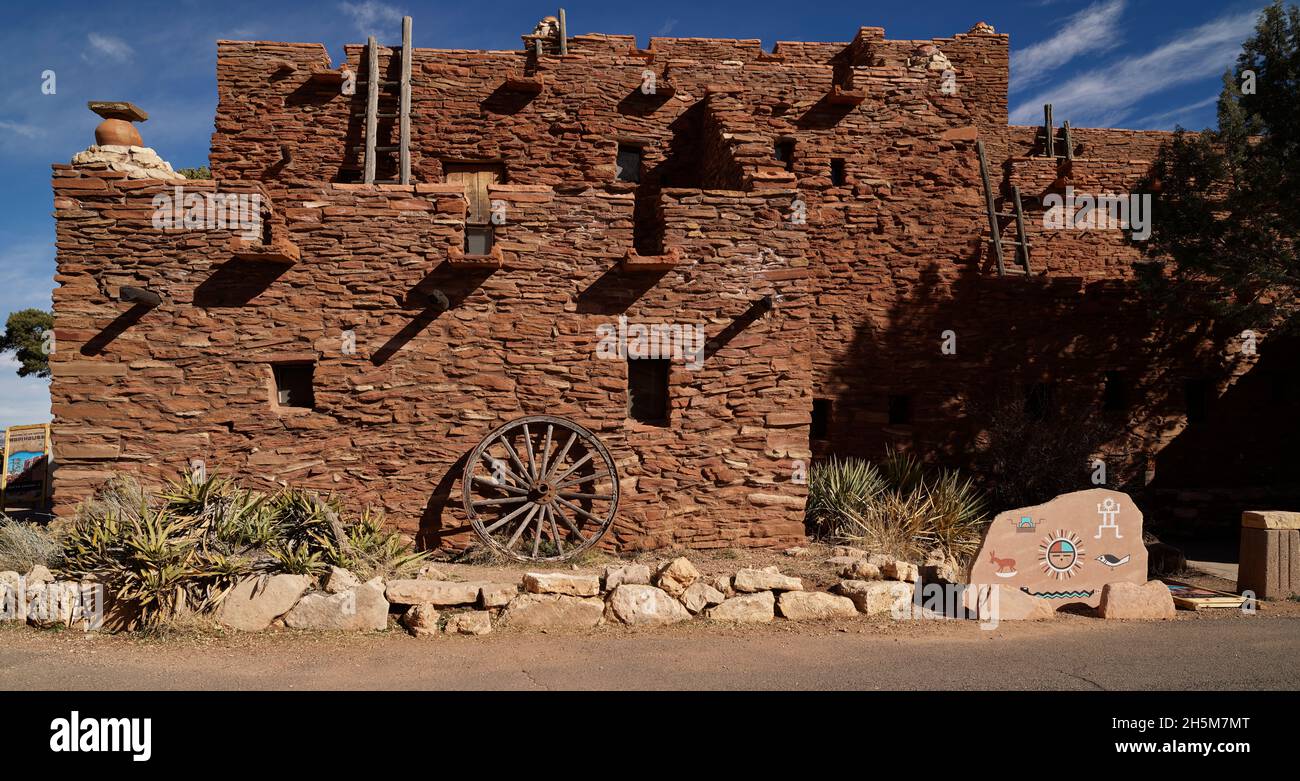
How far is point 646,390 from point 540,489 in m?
1.88

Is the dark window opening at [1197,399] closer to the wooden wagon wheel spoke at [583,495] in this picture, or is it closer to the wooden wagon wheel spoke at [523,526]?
the wooden wagon wheel spoke at [583,495]

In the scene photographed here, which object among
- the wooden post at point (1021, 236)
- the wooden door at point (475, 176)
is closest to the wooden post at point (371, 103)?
the wooden door at point (475, 176)

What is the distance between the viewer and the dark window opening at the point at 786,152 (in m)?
12.5

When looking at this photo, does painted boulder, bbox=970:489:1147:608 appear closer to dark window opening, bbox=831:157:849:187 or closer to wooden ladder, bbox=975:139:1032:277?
dark window opening, bbox=831:157:849:187

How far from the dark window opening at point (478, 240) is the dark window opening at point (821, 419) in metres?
6.06

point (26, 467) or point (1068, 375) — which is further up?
point (1068, 375)

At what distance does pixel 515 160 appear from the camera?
39.8 feet

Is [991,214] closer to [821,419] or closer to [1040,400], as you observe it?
[1040,400]

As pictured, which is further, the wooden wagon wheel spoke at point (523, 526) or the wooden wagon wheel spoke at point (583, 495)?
the wooden wagon wheel spoke at point (583, 495)

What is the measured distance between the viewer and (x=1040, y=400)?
12.7 meters

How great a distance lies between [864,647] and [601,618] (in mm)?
2386

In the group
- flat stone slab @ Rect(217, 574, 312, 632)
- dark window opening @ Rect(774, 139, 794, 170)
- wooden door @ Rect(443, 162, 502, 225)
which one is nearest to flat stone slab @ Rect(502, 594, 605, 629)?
flat stone slab @ Rect(217, 574, 312, 632)

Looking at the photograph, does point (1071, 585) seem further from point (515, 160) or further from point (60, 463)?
point (60, 463)

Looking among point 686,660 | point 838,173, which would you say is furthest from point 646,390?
point 838,173
